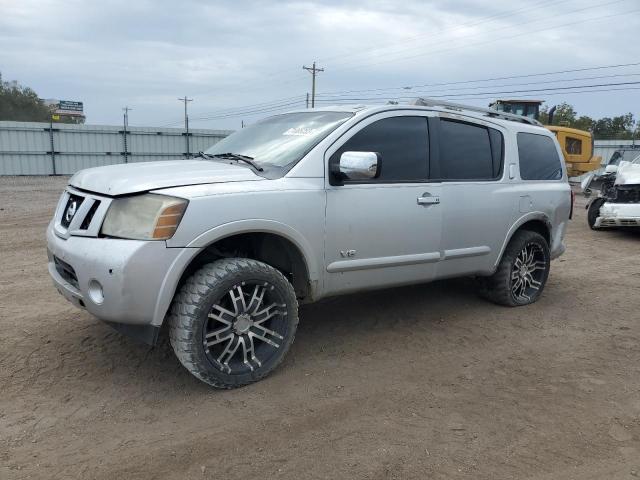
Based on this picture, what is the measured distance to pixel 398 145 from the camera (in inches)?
172

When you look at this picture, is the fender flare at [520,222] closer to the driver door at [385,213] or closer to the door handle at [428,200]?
the driver door at [385,213]

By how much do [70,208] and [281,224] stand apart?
1449 millimetres

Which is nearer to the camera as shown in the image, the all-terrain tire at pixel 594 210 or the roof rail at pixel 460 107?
the roof rail at pixel 460 107

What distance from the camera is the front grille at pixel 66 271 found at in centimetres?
340

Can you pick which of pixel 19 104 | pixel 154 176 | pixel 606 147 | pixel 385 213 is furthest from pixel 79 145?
pixel 19 104

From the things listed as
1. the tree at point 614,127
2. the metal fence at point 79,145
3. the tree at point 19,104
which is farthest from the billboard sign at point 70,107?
the tree at point 614,127

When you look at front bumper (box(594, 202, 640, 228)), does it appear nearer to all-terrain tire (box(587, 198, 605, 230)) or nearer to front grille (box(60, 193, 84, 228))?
all-terrain tire (box(587, 198, 605, 230))

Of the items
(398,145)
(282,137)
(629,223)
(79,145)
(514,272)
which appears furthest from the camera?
(79,145)

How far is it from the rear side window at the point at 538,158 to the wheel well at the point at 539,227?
46 cm

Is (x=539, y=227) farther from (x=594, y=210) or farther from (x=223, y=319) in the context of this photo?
(x=594, y=210)

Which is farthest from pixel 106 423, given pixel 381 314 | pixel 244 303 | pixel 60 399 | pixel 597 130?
pixel 597 130

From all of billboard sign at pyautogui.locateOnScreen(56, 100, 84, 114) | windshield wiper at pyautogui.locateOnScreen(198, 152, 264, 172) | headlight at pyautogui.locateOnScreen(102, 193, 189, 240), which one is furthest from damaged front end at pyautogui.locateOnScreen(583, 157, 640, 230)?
billboard sign at pyautogui.locateOnScreen(56, 100, 84, 114)

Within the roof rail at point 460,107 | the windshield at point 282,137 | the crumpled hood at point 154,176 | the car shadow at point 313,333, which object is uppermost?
the roof rail at point 460,107

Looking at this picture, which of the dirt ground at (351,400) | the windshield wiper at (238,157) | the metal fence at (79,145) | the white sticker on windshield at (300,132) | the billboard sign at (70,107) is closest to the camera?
the dirt ground at (351,400)
